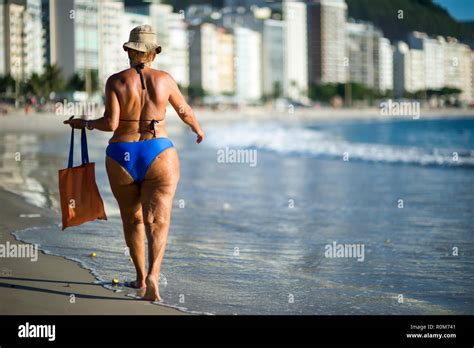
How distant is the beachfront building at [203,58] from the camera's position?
15888cm

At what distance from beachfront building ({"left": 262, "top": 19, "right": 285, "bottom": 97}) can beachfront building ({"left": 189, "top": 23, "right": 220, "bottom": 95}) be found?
78.0 ft

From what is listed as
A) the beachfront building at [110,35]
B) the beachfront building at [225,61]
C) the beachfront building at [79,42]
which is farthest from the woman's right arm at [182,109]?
the beachfront building at [225,61]

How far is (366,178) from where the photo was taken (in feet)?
53.8

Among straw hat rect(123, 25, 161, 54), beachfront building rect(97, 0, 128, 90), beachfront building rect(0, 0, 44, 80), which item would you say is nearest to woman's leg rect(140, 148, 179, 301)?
straw hat rect(123, 25, 161, 54)

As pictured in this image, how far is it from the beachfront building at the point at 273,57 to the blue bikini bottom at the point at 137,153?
180018mm

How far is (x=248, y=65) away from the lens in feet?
583

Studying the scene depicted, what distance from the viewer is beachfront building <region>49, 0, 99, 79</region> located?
343 feet

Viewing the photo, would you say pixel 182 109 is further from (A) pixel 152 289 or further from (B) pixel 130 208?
(A) pixel 152 289

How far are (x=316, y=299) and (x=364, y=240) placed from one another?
2.91 metres

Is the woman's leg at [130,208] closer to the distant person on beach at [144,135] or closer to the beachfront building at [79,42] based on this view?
the distant person on beach at [144,135]

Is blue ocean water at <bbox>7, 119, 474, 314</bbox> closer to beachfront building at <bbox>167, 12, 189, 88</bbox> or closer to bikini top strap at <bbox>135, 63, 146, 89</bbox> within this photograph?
bikini top strap at <bbox>135, 63, 146, 89</bbox>

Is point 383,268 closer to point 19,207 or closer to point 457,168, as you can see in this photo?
point 19,207

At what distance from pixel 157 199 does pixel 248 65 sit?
174129 mm
